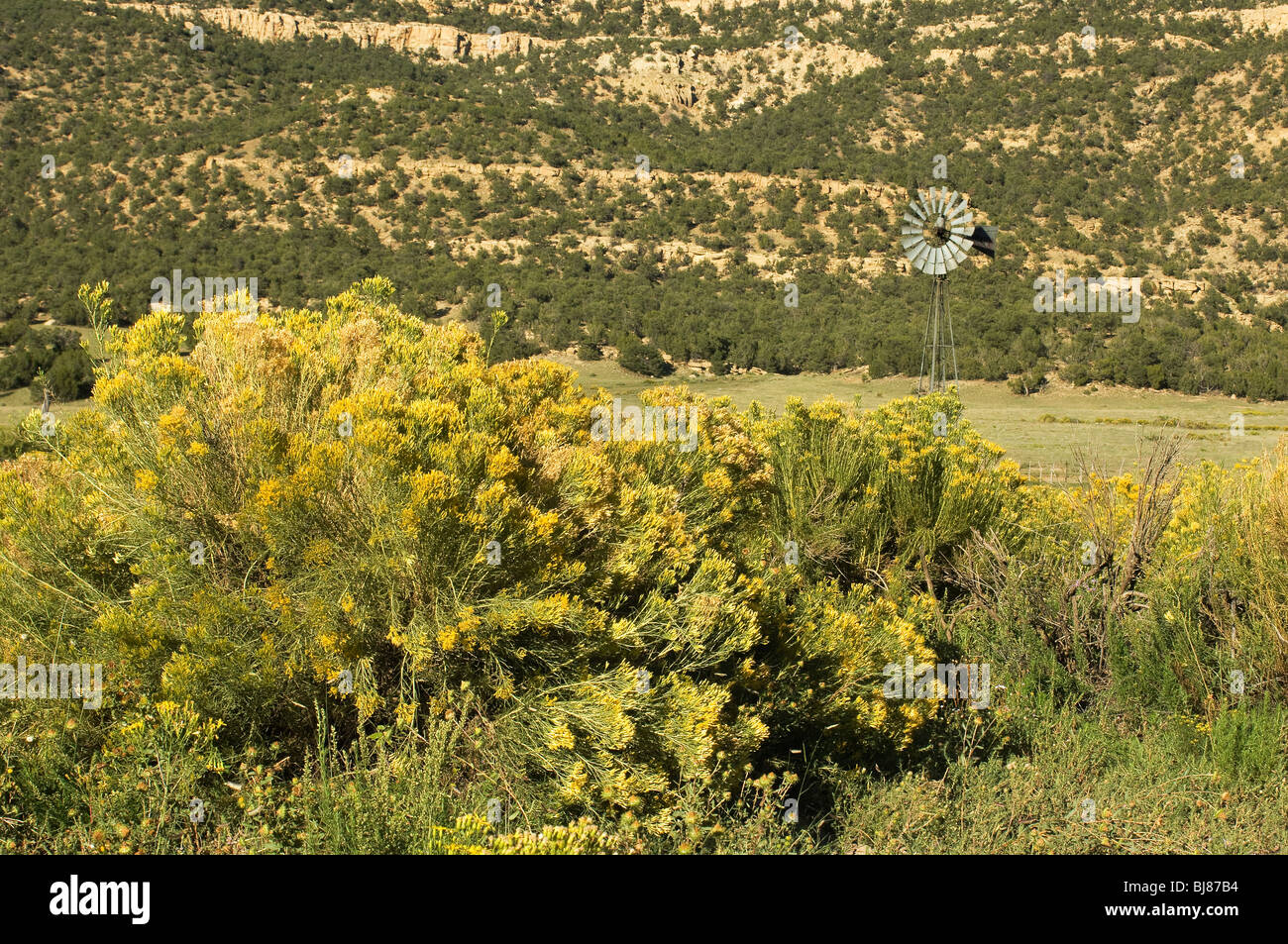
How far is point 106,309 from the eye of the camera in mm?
4105

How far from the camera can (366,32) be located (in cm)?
5847

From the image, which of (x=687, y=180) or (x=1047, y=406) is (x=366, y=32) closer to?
(x=687, y=180)

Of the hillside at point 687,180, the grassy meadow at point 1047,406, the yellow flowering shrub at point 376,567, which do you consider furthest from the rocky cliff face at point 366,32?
the yellow flowering shrub at point 376,567

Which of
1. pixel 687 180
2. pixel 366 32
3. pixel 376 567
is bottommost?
pixel 376 567

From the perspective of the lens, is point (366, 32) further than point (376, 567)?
Yes

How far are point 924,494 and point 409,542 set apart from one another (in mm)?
5596

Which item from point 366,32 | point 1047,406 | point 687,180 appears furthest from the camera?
point 366,32

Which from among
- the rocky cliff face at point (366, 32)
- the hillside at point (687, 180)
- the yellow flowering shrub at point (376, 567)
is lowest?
the yellow flowering shrub at point (376, 567)

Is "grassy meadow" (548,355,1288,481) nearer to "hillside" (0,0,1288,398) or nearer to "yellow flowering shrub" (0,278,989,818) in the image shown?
"hillside" (0,0,1288,398)

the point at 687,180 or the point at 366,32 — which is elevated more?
the point at 366,32

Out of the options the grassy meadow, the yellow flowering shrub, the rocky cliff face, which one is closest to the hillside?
the rocky cliff face

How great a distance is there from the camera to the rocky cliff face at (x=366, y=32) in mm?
52156

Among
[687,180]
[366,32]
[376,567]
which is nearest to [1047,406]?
[687,180]

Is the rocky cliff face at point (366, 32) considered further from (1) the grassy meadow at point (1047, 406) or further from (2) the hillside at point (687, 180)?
(1) the grassy meadow at point (1047, 406)
